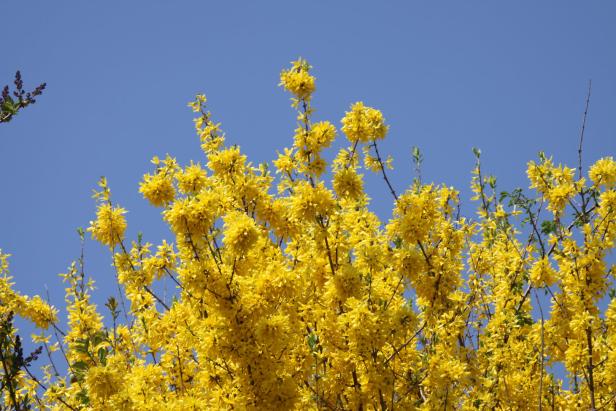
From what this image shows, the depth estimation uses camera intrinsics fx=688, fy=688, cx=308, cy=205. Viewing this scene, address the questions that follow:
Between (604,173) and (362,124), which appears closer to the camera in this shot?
(362,124)

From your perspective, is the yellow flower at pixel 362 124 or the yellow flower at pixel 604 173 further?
the yellow flower at pixel 604 173

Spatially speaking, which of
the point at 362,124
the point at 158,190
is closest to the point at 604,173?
the point at 362,124

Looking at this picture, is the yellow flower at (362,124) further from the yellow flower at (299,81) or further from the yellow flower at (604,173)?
the yellow flower at (604,173)

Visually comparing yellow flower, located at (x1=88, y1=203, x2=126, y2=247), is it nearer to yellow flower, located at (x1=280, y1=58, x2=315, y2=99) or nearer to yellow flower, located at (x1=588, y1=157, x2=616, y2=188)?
yellow flower, located at (x1=280, y1=58, x2=315, y2=99)

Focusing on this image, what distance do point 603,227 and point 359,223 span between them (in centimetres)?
249

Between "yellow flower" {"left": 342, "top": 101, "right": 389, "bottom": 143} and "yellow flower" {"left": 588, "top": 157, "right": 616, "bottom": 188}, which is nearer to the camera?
"yellow flower" {"left": 342, "top": 101, "right": 389, "bottom": 143}

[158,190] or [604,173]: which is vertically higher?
[604,173]

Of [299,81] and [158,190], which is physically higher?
[299,81]

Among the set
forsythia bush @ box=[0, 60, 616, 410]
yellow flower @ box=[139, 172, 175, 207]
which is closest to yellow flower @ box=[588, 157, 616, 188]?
forsythia bush @ box=[0, 60, 616, 410]

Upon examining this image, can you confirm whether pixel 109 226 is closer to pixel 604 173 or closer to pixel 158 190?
pixel 158 190

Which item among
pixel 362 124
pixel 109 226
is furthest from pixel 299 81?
pixel 109 226

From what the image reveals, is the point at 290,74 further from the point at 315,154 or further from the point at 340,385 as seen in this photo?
the point at 340,385

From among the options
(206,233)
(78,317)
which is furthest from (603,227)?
(78,317)

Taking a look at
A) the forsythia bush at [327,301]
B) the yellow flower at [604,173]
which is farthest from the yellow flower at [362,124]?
the yellow flower at [604,173]
